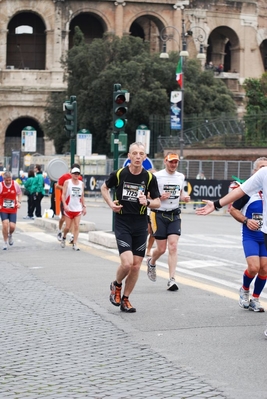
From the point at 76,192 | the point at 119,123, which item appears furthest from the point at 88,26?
the point at 76,192

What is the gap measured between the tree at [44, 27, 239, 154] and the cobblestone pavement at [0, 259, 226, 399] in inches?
1994

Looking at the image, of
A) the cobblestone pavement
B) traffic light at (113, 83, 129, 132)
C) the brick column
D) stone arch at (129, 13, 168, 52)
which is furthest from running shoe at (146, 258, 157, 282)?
stone arch at (129, 13, 168, 52)

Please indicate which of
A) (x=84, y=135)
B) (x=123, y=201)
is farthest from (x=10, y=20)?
(x=123, y=201)

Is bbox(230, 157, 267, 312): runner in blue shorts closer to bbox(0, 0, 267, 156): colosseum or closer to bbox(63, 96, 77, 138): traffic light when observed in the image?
bbox(63, 96, 77, 138): traffic light

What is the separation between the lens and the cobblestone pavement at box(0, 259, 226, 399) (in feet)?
22.9

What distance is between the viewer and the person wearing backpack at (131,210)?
35.6 ft

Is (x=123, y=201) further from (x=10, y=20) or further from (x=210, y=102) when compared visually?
(x=10, y=20)

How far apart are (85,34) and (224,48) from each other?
13018 millimetres

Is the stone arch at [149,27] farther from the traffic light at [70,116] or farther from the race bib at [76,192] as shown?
the race bib at [76,192]

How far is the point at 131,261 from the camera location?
1081 centimetres

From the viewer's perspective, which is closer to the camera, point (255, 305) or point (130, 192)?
point (130, 192)

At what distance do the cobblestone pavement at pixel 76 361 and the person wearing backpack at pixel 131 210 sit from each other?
632mm

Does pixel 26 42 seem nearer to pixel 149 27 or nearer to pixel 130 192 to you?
pixel 149 27

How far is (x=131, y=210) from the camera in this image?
10.9 metres
